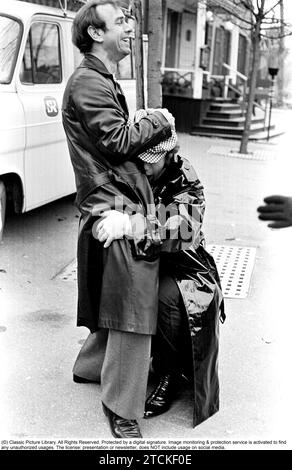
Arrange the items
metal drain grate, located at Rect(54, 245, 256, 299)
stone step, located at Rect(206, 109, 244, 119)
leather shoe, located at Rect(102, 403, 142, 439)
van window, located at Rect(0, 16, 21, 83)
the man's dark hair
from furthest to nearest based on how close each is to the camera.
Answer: stone step, located at Rect(206, 109, 244, 119) < van window, located at Rect(0, 16, 21, 83) < metal drain grate, located at Rect(54, 245, 256, 299) < leather shoe, located at Rect(102, 403, 142, 439) < the man's dark hair

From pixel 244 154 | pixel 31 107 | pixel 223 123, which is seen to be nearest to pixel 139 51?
pixel 31 107

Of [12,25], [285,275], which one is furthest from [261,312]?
[12,25]

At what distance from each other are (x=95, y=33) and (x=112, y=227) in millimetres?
922

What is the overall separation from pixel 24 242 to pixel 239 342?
2.80 metres

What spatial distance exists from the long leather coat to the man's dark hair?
0.07 metres

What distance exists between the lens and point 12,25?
6.09 m

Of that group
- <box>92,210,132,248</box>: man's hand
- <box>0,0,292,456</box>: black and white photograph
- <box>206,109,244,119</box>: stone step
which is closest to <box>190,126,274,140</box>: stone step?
<box>206,109,244,119</box>: stone step

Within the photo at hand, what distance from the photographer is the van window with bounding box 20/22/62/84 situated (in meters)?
6.27

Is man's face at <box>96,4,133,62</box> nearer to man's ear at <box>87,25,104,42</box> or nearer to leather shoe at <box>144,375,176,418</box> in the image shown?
man's ear at <box>87,25,104,42</box>

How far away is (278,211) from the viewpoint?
2.36m

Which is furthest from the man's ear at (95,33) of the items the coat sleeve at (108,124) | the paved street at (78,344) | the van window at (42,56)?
the van window at (42,56)
